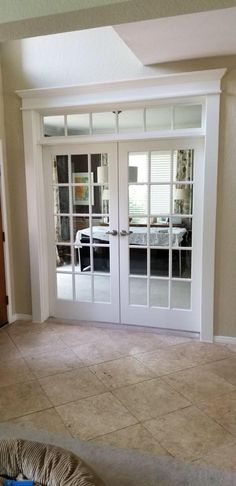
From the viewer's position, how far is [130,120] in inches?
142

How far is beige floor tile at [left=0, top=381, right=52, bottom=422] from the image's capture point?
252 cm

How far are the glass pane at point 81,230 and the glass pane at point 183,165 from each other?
1.04 meters

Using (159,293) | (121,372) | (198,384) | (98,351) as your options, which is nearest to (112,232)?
(159,293)

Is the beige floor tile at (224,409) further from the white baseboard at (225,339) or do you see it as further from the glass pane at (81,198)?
the glass pane at (81,198)

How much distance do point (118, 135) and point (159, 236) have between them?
1055 millimetres

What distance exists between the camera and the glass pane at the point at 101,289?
4.00 meters

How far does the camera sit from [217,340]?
11.6 feet

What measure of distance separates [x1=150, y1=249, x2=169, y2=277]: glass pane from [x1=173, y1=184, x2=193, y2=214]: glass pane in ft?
1.45

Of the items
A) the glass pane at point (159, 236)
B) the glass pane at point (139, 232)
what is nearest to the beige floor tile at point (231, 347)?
the glass pane at point (159, 236)

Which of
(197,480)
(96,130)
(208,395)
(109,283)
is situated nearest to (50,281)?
(109,283)

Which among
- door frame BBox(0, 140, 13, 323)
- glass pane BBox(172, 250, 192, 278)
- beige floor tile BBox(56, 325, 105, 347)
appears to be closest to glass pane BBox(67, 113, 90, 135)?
door frame BBox(0, 140, 13, 323)

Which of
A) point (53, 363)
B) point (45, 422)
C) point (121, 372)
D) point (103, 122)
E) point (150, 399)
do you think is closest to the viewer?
point (45, 422)

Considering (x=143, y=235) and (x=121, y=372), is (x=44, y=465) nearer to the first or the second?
(x=121, y=372)

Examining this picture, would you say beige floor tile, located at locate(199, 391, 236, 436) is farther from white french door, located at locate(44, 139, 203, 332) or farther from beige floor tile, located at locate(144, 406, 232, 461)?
white french door, located at locate(44, 139, 203, 332)
